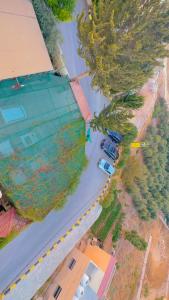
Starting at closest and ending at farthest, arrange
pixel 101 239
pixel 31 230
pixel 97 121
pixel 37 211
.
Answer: pixel 37 211 → pixel 31 230 → pixel 97 121 → pixel 101 239

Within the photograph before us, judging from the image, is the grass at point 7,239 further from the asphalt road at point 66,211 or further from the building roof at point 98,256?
the building roof at point 98,256

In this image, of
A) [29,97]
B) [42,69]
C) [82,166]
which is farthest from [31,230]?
[42,69]

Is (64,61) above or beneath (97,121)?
above

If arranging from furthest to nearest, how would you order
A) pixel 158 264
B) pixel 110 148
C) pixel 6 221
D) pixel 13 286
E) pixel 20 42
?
1. pixel 158 264
2. pixel 110 148
3. pixel 13 286
4. pixel 20 42
5. pixel 6 221

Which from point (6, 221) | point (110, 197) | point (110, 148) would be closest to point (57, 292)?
point (6, 221)

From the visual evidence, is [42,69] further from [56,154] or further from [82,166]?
[82,166]

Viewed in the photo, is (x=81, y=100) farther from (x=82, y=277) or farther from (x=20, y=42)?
(x=82, y=277)
